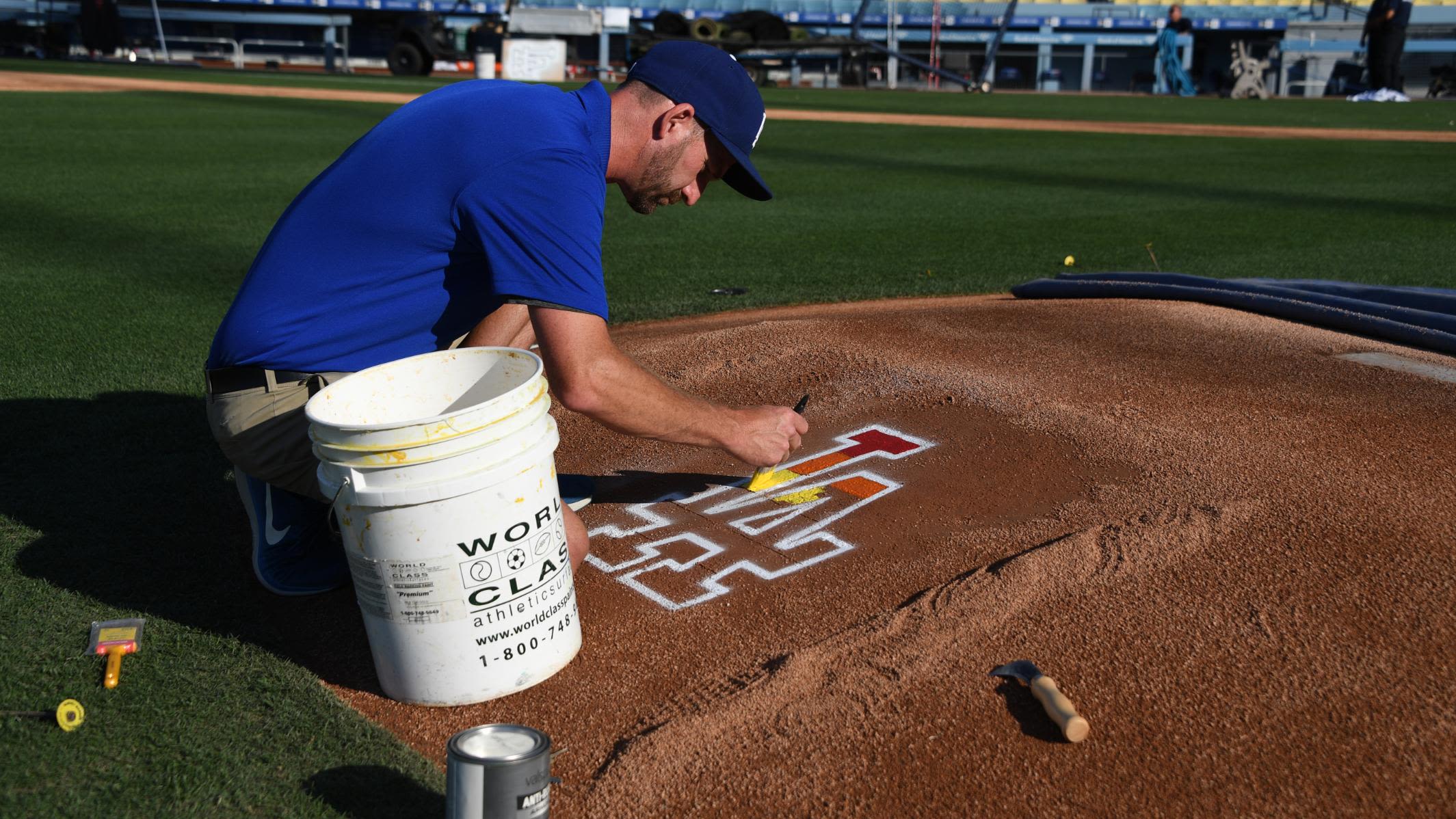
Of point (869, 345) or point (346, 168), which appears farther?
point (869, 345)

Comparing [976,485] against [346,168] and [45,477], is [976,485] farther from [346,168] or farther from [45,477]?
[45,477]

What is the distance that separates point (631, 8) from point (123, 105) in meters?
27.1

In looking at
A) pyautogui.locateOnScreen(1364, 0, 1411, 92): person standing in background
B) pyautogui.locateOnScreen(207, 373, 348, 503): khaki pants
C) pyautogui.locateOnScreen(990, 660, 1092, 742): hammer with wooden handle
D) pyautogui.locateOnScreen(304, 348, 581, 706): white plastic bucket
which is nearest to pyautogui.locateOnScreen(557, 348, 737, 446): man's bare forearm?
pyautogui.locateOnScreen(304, 348, 581, 706): white plastic bucket

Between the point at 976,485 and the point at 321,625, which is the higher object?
the point at 976,485

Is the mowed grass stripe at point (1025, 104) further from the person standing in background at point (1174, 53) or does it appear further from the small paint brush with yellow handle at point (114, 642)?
the small paint brush with yellow handle at point (114, 642)

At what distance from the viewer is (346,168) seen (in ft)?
8.64

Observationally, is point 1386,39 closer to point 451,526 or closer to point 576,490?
point 576,490

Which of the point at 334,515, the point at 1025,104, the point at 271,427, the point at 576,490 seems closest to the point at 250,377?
the point at 271,427

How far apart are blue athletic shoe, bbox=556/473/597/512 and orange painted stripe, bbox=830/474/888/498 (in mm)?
762

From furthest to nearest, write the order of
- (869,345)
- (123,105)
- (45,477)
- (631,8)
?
(631,8), (123,105), (869,345), (45,477)

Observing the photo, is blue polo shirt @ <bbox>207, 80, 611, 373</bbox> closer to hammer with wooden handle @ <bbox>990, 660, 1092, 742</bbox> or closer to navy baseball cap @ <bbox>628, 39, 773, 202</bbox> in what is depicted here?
navy baseball cap @ <bbox>628, 39, 773, 202</bbox>

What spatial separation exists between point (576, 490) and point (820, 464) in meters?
0.78

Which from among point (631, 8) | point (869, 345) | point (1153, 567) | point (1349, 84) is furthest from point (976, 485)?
point (631, 8)

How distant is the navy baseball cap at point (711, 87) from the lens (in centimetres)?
260
